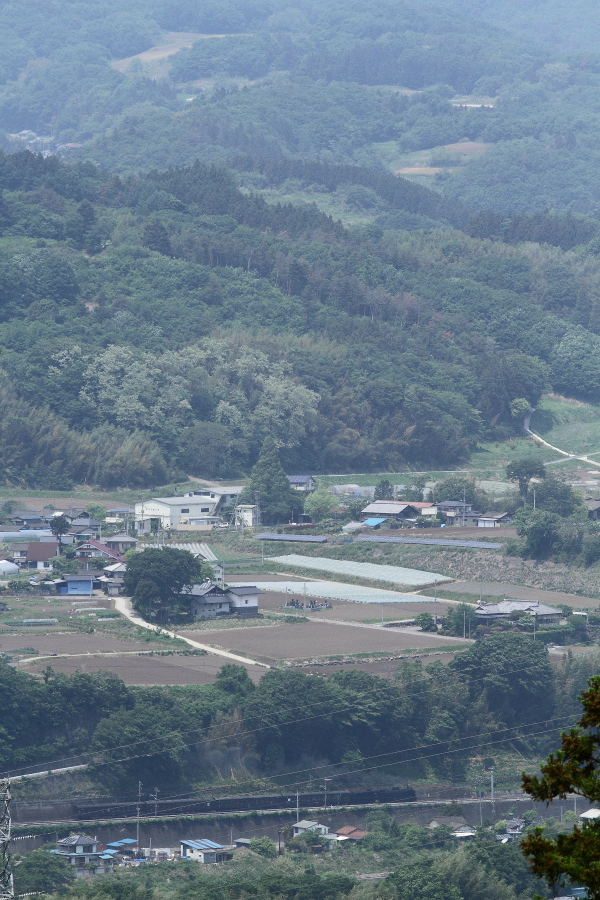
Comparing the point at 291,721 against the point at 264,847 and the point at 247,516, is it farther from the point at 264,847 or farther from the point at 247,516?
the point at 247,516

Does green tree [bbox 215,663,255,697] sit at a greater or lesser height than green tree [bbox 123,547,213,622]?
greater

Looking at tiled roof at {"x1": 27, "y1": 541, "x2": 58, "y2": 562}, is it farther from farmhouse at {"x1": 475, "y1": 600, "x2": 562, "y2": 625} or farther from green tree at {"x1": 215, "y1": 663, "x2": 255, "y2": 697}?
green tree at {"x1": 215, "y1": 663, "x2": 255, "y2": 697}

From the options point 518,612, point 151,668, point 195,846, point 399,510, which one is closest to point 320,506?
point 399,510

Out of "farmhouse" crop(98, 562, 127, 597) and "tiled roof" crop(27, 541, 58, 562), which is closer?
"farmhouse" crop(98, 562, 127, 597)

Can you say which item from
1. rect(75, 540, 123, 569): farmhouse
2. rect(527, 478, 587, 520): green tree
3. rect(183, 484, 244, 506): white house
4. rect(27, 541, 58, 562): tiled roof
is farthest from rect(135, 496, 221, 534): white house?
rect(527, 478, 587, 520): green tree

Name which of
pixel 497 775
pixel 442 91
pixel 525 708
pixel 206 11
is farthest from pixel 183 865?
pixel 206 11
